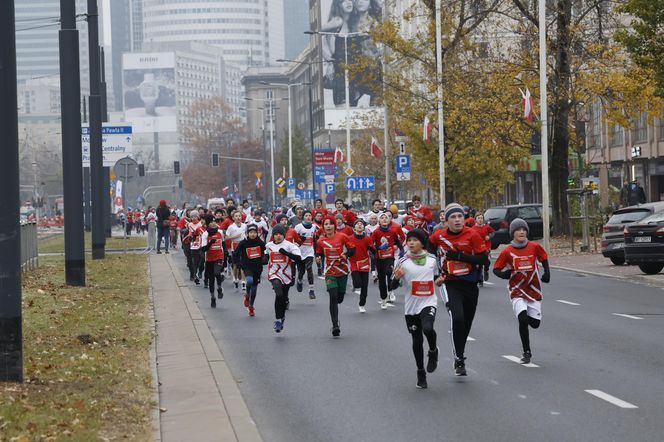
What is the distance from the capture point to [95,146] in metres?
35.7

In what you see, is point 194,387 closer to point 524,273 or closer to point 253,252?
point 524,273

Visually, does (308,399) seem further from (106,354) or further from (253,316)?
(253,316)

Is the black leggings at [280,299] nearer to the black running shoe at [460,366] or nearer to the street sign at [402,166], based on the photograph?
the black running shoe at [460,366]

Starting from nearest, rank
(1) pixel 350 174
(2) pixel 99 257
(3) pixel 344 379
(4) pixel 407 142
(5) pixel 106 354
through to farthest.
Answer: (3) pixel 344 379 < (5) pixel 106 354 < (2) pixel 99 257 < (4) pixel 407 142 < (1) pixel 350 174

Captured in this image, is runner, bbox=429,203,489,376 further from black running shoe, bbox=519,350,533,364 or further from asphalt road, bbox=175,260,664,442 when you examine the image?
black running shoe, bbox=519,350,533,364

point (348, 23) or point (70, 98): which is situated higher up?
point (348, 23)

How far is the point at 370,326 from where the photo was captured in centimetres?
1912

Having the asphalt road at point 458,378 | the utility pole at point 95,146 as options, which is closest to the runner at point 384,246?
the asphalt road at point 458,378

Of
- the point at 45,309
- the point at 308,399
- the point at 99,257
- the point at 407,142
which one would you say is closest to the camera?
the point at 308,399

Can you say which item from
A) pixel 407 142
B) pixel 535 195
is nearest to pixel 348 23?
pixel 535 195

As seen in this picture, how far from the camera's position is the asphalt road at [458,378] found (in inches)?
403

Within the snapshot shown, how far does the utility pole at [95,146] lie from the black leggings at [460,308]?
20911mm

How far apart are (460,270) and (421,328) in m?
0.86

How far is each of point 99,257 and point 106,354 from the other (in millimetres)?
24455
